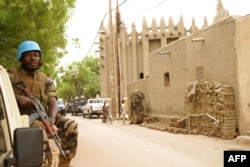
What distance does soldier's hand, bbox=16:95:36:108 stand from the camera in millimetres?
3506

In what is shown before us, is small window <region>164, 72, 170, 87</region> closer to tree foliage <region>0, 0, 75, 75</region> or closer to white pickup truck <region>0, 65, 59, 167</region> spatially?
tree foliage <region>0, 0, 75, 75</region>

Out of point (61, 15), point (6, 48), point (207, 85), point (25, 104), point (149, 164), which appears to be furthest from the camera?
point (207, 85)

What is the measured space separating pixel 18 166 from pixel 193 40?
15.2 metres

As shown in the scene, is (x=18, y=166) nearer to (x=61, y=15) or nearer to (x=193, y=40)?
(x=61, y=15)

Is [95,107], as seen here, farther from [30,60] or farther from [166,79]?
[30,60]

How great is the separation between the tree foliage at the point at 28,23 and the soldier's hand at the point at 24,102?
5835mm

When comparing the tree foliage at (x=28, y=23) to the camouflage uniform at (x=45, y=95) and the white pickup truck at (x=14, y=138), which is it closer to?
the camouflage uniform at (x=45, y=95)

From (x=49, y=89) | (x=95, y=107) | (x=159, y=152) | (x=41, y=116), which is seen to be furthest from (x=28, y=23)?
(x=95, y=107)

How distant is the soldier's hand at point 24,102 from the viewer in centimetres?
351

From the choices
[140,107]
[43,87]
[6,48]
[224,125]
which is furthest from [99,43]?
[43,87]

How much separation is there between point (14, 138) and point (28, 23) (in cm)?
790

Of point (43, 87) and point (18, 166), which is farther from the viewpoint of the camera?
point (43, 87)

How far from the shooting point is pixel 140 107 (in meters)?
25.8

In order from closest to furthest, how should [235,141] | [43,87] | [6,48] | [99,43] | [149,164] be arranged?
[43,87] → [149,164] → [6,48] → [235,141] → [99,43]
